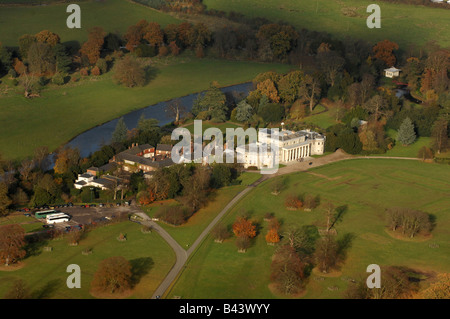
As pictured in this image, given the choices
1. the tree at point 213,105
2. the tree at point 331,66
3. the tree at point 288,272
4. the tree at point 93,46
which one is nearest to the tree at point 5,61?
the tree at point 93,46

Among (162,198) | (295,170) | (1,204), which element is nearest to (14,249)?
(1,204)

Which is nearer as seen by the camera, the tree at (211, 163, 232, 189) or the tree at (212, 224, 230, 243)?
the tree at (212, 224, 230, 243)

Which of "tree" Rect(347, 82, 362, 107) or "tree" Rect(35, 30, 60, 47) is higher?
"tree" Rect(35, 30, 60, 47)

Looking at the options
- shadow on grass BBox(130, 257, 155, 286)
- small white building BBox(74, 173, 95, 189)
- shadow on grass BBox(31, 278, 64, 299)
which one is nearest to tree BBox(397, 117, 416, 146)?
small white building BBox(74, 173, 95, 189)

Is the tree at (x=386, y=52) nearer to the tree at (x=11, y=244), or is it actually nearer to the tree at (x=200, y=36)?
the tree at (x=200, y=36)

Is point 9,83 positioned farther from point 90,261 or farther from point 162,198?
point 90,261

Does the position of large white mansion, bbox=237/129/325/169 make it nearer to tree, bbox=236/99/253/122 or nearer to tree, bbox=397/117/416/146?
tree, bbox=236/99/253/122

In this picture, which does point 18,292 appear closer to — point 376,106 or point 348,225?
point 348,225

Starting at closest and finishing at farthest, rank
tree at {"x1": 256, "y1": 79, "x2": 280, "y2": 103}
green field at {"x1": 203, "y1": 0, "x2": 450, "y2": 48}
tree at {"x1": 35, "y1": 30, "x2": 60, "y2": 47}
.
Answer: tree at {"x1": 256, "y1": 79, "x2": 280, "y2": 103} < tree at {"x1": 35, "y1": 30, "x2": 60, "y2": 47} < green field at {"x1": 203, "y1": 0, "x2": 450, "y2": 48}
